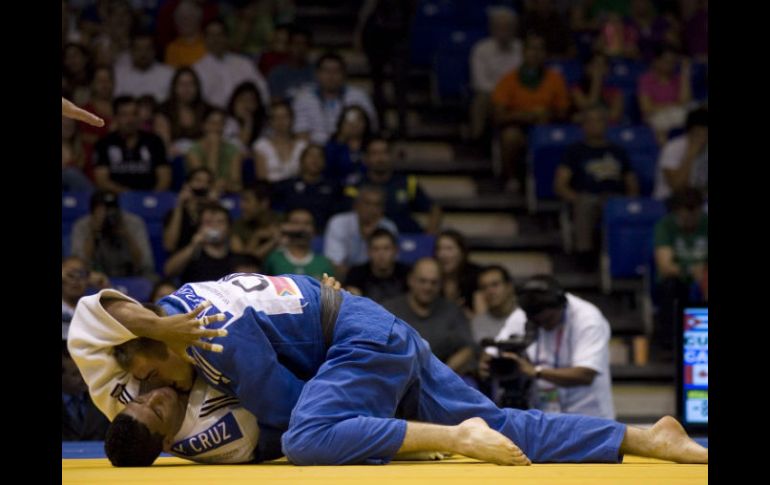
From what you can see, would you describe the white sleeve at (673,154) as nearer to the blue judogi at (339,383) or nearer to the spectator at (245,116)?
the spectator at (245,116)

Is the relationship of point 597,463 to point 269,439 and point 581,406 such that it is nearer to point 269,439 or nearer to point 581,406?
point 269,439

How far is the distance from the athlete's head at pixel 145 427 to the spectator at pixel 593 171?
5.75m

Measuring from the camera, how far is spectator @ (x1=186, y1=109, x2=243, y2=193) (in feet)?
30.9

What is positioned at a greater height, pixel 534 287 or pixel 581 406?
pixel 534 287

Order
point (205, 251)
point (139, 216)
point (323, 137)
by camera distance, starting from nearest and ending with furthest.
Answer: point (205, 251)
point (139, 216)
point (323, 137)

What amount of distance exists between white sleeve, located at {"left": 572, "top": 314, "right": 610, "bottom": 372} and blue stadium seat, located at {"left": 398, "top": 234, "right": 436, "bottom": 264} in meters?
2.29

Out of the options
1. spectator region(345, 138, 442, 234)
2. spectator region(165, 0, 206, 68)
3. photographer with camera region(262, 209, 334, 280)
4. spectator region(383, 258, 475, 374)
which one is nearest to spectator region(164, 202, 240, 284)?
photographer with camera region(262, 209, 334, 280)

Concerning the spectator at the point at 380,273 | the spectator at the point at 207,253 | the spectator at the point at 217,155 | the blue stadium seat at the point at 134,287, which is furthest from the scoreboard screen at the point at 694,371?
the spectator at the point at 217,155

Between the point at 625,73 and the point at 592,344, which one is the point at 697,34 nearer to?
the point at 625,73

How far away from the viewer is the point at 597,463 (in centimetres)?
437

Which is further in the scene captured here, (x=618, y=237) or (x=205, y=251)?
(x=618, y=237)

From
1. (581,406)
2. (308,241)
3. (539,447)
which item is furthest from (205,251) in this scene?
(539,447)

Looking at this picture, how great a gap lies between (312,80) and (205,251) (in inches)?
103
